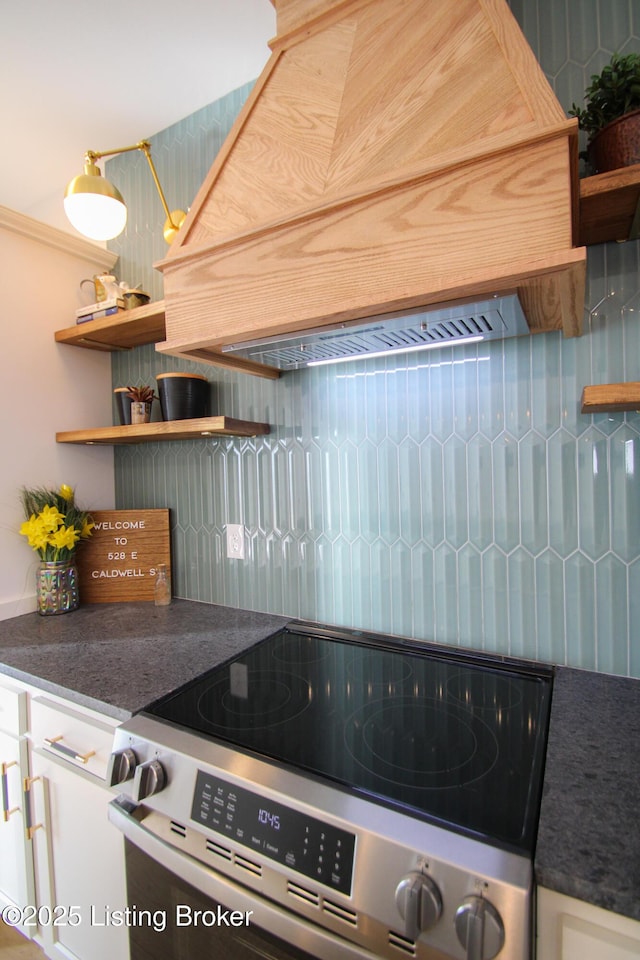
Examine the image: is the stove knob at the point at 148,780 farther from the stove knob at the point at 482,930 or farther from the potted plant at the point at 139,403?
the potted plant at the point at 139,403

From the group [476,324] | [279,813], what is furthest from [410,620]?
[476,324]

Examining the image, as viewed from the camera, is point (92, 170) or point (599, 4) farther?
point (92, 170)

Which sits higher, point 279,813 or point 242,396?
point 242,396

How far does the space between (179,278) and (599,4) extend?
3.71 feet

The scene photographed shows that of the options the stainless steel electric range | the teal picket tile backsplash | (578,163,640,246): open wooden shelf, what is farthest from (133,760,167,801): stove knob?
(578,163,640,246): open wooden shelf

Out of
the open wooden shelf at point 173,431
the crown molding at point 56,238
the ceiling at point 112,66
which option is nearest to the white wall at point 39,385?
the crown molding at point 56,238

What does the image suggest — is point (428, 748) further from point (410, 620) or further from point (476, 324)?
point (476, 324)

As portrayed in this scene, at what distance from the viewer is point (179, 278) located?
112 centimetres

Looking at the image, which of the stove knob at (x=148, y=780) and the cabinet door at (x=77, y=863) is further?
the cabinet door at (x=77, y=863)

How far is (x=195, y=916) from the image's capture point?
85 cm

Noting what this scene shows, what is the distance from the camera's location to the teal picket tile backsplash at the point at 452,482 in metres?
1.09

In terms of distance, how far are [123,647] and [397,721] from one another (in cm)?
80

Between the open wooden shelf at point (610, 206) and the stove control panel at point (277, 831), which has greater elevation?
the open wooden shelf at point (610, 206)

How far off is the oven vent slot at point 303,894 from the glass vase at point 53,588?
1.31 m
